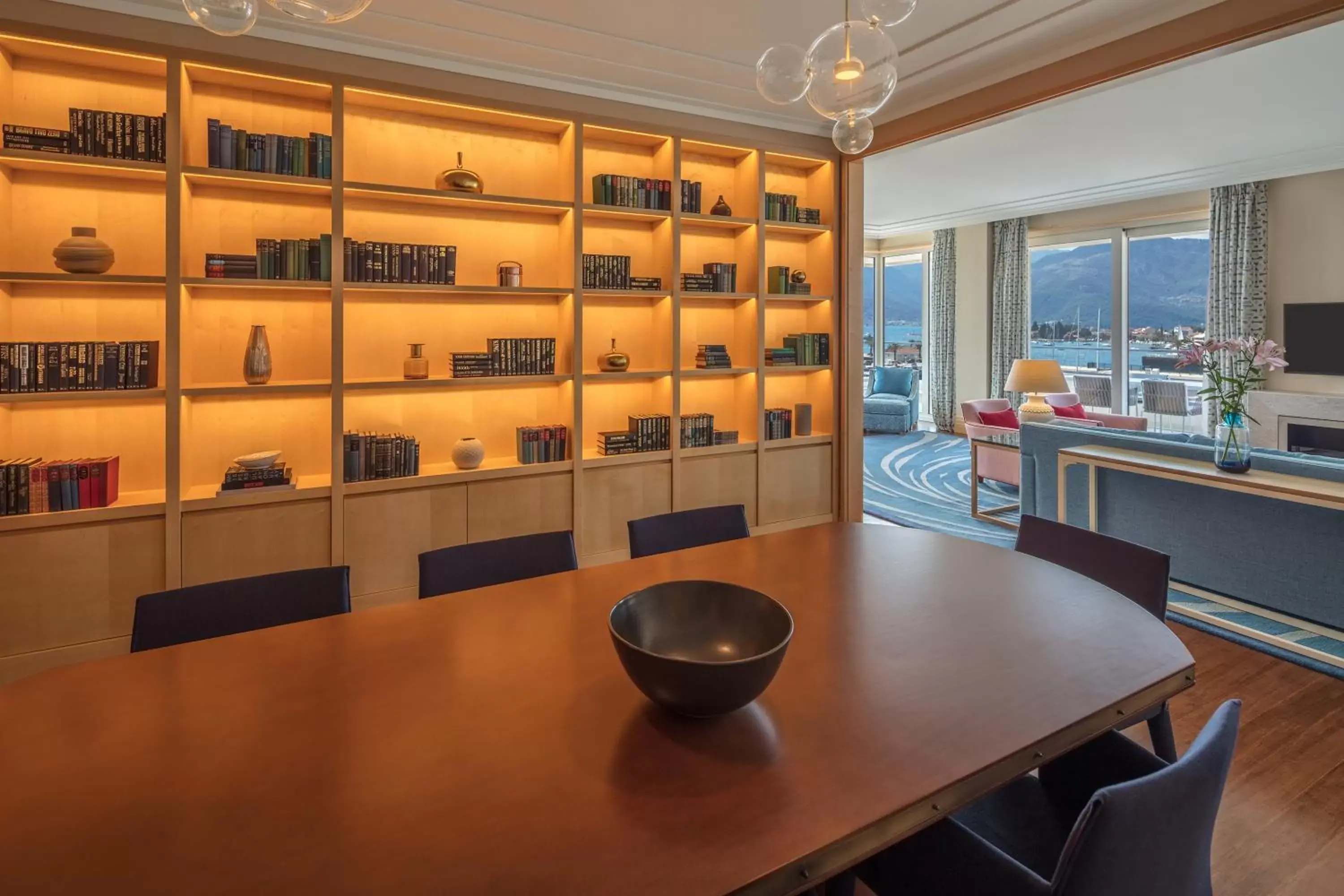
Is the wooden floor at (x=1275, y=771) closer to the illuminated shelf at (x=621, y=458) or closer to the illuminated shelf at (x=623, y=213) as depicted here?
the illuminated shelf at (x=621, y=458)

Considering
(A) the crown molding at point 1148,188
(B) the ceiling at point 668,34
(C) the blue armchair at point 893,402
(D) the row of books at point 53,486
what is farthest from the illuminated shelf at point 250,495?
(C) the blue armchair at point 893,402

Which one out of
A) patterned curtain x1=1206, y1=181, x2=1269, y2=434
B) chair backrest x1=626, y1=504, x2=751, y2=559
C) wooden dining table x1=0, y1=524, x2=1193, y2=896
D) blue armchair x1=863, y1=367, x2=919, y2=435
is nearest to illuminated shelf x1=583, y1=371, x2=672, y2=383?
chair backrest x1=626, y1=504, x2=751, y2=559

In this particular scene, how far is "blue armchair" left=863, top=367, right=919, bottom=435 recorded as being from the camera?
402 inches

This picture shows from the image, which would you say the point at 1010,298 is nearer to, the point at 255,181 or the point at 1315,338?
the point at 1315,338

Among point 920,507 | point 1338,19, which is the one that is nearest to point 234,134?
point 1338,19

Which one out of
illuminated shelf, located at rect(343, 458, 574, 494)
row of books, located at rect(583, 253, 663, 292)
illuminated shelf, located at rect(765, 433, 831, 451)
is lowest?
illuminated shelf, located at rect(343, 458, 574, 494)

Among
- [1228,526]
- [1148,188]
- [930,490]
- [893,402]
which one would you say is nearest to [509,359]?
[1228,526]

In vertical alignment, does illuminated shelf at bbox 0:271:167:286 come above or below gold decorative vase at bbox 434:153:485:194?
below

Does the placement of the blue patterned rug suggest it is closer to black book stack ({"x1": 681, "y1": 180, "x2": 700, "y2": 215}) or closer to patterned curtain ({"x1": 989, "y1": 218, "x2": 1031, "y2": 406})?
patterned curtain ({"x1": 989, "y1": 218, "x2": 1031, "y2": 406})

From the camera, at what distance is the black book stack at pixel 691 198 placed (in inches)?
170

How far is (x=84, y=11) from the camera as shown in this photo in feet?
9.55

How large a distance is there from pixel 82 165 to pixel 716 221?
9.94 feet

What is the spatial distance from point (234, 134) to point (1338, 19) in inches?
172

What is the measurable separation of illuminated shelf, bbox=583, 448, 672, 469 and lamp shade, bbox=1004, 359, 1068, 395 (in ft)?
13.3
